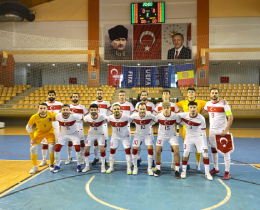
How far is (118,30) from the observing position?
18.8 metres

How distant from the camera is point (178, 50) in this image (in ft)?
59.6

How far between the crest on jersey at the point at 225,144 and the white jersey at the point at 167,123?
3.78ft

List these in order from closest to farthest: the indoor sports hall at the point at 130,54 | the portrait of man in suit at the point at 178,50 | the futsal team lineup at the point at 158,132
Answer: the futsal team lineup at the point at 158,132, the indoor sports hall at the point at 130,54, the portrait of man in suit at the point at 178,50

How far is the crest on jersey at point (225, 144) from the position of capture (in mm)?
5000

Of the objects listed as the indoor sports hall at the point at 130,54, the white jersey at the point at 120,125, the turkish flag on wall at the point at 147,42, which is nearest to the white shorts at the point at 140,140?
the white jersey at the point at 120,125

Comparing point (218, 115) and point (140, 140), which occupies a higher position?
point (218, 115)

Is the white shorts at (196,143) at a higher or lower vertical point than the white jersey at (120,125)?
lower

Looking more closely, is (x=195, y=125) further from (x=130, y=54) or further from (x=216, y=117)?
(x=130, y=54)

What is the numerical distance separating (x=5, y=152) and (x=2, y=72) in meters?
14.5

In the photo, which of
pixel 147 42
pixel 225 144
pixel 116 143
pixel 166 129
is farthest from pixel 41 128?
pixel 147 42

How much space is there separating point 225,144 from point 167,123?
1567 millimetres

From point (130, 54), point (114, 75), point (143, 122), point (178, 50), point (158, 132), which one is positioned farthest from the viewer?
point (114, 75)

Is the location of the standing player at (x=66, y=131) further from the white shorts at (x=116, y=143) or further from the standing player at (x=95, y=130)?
the white shorts at (x=116, y=143)

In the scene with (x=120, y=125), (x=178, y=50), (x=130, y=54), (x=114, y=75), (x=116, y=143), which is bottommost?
(x=116, y=143)
